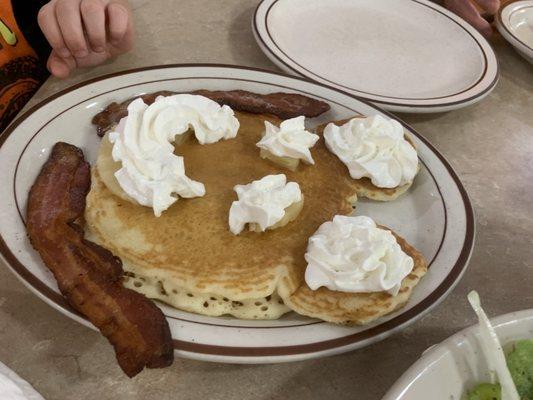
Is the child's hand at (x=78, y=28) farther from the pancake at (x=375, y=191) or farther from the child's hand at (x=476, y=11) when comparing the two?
the child's hand at (x=476, y=11)

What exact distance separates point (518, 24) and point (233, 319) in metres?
1.76

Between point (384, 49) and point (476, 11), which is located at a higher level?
point (384, 49)

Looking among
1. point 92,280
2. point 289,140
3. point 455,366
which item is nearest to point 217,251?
point 92,280

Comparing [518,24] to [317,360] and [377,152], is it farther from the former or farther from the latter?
[317,360]

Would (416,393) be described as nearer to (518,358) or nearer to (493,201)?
(518,358)

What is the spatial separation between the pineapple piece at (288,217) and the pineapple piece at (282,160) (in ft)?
0.44

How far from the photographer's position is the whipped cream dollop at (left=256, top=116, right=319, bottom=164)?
124 cm

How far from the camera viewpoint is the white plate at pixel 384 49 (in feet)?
5.46

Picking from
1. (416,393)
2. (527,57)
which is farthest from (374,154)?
(527,57)

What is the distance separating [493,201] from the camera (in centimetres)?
145

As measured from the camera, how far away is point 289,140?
1.25 meters

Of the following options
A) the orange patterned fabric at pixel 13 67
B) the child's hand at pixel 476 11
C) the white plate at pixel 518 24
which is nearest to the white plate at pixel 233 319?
the orange patterned fabric at pixel 13 67

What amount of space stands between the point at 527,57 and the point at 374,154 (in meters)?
1.01

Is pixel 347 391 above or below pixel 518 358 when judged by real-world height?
below
